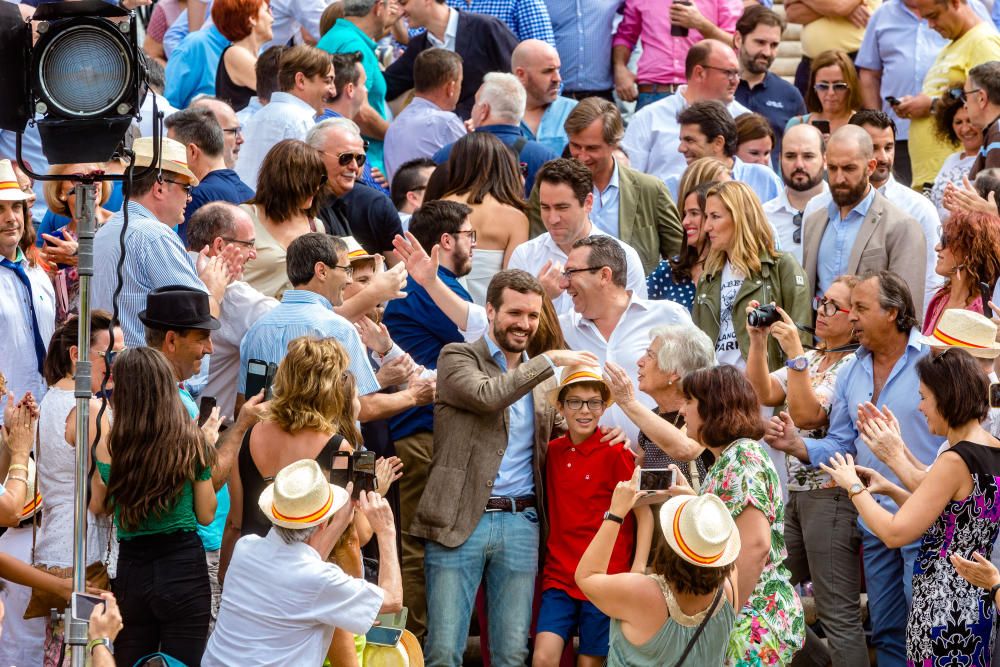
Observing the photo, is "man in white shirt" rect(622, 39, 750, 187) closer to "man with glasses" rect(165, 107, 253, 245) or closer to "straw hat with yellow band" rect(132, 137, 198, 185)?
"man with glasses" rect(165, 107, 253, 245)

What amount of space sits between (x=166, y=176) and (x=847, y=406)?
3140mm

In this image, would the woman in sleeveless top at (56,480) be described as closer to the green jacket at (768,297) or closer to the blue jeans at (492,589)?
the blue jeans at (492,589)

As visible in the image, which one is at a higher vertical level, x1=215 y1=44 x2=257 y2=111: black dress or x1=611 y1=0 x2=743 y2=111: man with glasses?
x1=611 y1=0 x2=743 y2=111: man with glasses

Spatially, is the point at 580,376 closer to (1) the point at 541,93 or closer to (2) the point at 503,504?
(2) the point at 503,504

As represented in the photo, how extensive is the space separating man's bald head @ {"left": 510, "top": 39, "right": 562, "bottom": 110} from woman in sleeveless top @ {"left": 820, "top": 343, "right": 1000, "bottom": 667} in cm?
429

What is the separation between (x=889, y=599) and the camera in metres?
6.61

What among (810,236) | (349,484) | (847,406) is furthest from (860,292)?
(349,484)

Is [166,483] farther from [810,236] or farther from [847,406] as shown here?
[810,236]

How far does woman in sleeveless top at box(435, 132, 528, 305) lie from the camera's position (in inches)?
313

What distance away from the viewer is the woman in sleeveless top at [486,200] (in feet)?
26.1

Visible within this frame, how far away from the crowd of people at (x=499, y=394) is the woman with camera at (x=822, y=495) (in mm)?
18

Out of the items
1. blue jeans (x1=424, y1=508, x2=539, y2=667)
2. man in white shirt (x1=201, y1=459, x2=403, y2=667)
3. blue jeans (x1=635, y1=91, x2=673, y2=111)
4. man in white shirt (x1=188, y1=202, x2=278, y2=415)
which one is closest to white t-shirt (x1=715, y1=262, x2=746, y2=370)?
blue jeans (x1=424, y1=508, x2=539, y2=667)

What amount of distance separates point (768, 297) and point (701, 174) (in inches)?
41.4

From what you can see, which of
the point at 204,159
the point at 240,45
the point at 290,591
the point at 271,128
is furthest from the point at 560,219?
the point at 240,45
